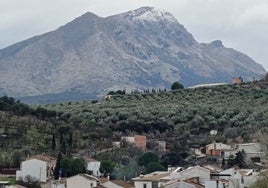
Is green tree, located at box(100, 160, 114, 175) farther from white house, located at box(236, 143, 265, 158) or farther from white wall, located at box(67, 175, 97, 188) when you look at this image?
white wall, located at box(67, 175, 97, 188)

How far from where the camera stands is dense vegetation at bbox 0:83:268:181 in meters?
82.1

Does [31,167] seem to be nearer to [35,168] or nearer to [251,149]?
[35,168]

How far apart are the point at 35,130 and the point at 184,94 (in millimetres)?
38340

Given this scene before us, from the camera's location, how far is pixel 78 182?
204 ft

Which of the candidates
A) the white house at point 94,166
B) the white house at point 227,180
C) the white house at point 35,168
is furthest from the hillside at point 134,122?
the white house at point 227,180

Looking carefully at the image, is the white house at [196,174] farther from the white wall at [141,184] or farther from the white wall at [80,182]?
the white wall at [80,182]

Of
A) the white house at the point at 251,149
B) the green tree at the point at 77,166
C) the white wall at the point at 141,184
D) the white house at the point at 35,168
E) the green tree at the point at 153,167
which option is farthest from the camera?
the white house at the point at 251,149

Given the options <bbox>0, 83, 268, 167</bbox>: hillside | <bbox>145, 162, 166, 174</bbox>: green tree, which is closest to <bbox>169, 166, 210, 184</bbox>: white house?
<bbox>145, 162, 166, 174</bbox>: green tree

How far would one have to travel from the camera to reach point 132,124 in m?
96.7

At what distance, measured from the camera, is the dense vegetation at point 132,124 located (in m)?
82.1

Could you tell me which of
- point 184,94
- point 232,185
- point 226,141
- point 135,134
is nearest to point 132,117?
point 135,134

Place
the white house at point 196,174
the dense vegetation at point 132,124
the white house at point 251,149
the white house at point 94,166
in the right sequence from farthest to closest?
the dense vegetation at point 132,124, the white house at point 251,149, the white house at point 94,166, the white house at point 196,174

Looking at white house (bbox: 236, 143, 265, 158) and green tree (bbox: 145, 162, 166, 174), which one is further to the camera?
white house (bbox: 236, 143, 265, 158)

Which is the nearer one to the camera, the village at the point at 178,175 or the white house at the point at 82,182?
the village at the point at 178,175
